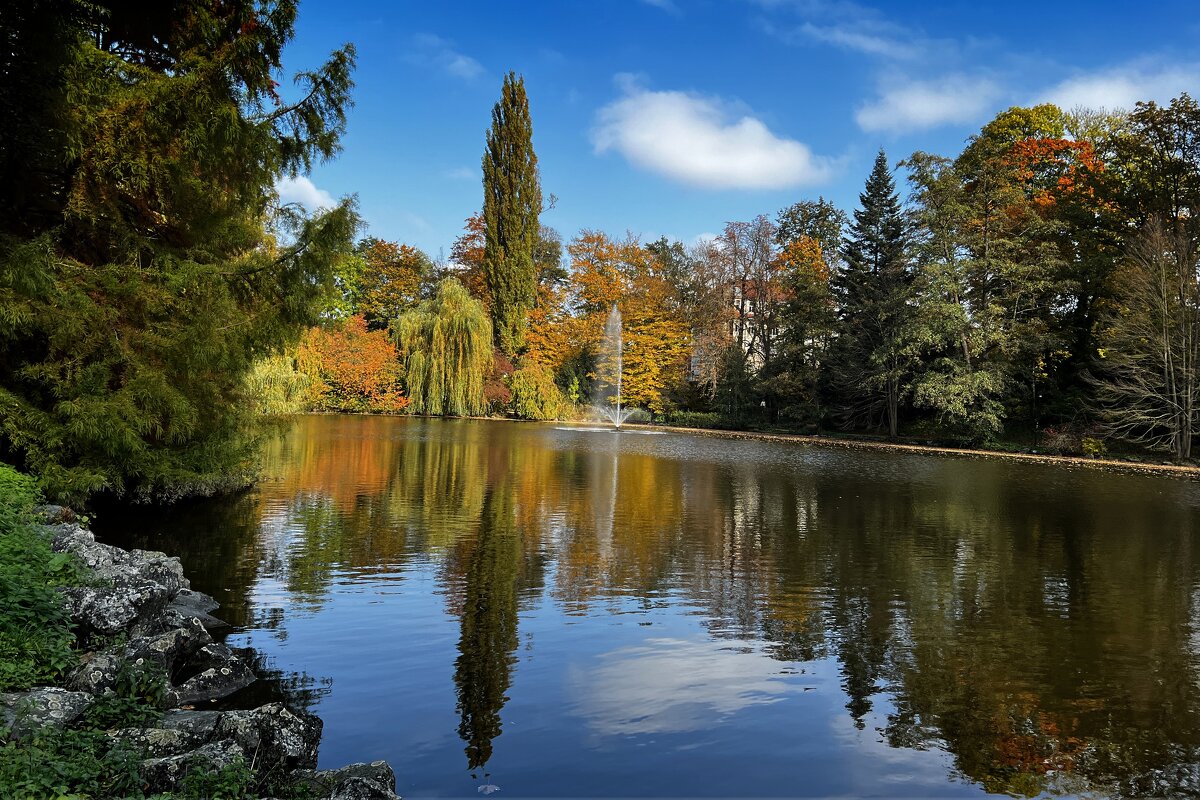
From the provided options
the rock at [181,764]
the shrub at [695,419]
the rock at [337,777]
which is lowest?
the rock at [337,777]

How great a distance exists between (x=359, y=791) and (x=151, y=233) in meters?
8.04

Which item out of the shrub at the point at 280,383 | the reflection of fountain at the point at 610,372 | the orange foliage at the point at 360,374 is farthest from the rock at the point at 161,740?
the reflection of fountain at the point at 610,372

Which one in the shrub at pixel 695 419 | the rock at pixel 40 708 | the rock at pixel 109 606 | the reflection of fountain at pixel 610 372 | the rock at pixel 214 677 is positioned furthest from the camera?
the reflection of fountain at pixel 610 372

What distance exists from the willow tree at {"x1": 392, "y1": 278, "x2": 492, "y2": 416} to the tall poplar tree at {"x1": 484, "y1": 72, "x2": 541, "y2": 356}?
15.3 feet

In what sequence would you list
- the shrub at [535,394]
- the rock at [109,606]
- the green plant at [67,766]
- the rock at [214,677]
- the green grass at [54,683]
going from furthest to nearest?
the shrub at [535,394]
the rock at [109,606]
the rock at [214,677]
the green grass at [54,683]
the green plant at [67,766]

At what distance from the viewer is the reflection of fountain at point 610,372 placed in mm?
40875

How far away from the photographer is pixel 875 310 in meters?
30.3

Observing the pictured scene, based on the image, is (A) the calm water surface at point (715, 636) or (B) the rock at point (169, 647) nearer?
(A) the calm water surface at point (715, 636)

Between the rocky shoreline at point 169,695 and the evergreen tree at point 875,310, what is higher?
the evergreen tree at point 875,310

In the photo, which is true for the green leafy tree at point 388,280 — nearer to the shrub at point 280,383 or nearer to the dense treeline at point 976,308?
the dense treeline at point 976,308

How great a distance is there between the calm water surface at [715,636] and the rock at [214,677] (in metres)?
0.36

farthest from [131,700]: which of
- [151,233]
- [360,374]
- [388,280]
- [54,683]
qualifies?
[388,280]

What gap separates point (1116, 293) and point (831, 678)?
2592 cm

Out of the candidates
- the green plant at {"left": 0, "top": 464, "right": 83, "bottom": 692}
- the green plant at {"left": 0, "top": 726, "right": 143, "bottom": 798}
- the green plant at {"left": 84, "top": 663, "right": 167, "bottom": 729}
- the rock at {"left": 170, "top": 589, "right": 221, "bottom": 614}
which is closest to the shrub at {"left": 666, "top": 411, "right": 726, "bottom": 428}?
the rock at {"left": 170, "top": 589, "right": 221, "bottom": 614}
